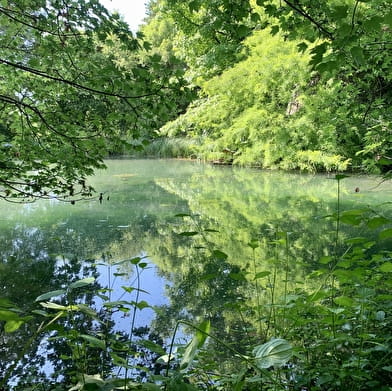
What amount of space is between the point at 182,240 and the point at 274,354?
427cm

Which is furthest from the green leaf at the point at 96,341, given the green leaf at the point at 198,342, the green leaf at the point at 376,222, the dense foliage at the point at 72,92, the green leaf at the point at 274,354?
the dense foliage at the point at 72,92

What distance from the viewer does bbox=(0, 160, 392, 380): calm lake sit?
283 cm

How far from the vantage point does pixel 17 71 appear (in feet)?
10.1

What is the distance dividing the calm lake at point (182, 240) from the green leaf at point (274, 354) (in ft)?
1.35

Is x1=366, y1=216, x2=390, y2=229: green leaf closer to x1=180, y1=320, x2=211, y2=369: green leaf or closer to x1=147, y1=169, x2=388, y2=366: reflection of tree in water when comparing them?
x1=147, y1=169, x2=388, y2=366: reflection of tree in water

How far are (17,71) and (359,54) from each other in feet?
9.18

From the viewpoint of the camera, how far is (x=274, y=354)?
680 millimetres

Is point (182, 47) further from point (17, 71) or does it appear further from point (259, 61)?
point (17, 71)

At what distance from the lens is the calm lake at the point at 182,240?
9.29 ft

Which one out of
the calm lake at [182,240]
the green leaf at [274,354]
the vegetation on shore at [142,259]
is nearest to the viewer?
the green leaf at [274,354]

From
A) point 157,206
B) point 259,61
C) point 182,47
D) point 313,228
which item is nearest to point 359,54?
point 313,228

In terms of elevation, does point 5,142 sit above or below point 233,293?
above

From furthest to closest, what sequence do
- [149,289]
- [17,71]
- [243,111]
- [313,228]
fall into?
[243,111]
[313,228]
[149,289]
[17,71]

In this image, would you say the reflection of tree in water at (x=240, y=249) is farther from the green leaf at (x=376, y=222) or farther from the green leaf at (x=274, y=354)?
the green leaf at (x=274, y=354)
